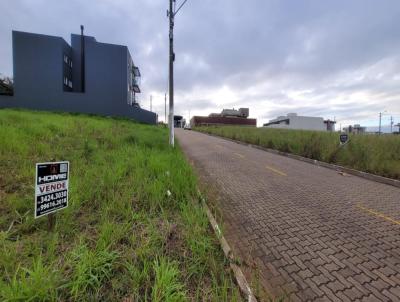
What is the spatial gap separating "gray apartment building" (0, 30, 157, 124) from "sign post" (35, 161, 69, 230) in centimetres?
3235

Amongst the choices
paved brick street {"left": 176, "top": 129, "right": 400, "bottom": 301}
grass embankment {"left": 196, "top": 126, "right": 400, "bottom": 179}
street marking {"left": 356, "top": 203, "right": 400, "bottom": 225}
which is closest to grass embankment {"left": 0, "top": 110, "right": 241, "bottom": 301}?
paved brick street {"left": 176, "top": 129, "right": 400, "bottom": 301}

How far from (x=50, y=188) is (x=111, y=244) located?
41.7 inches

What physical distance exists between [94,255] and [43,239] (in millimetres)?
847

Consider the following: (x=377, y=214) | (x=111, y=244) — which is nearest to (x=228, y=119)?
(x=377, y=214)

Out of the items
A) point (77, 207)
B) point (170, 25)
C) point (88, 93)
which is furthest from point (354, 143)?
point (88, 93)

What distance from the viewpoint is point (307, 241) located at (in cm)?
349

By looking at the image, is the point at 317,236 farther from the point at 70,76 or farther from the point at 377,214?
the point at 70,76

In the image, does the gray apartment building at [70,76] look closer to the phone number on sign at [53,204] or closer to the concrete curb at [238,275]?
the phone number on sign at [53,204]

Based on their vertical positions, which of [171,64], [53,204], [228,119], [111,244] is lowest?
[111,244]

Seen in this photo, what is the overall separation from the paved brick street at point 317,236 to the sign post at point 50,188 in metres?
2.64

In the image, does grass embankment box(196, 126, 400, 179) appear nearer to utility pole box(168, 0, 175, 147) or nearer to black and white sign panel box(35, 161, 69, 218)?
utility pole box(168, 0, 175, 147)

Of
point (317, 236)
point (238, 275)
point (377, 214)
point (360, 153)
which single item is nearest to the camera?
point (238, 275)

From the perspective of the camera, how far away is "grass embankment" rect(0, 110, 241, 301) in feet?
6.81

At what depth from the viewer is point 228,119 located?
93.7 metres
